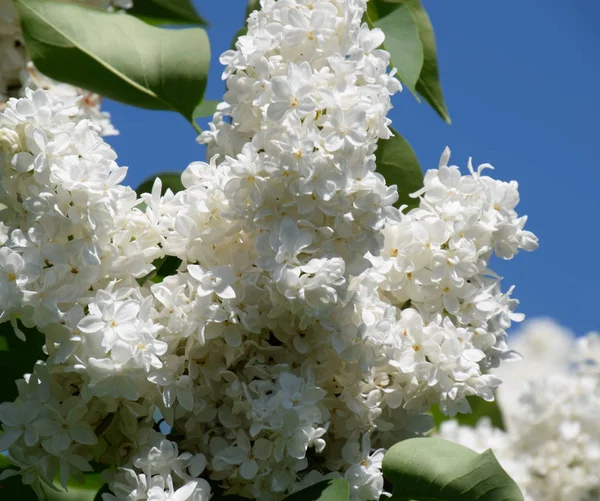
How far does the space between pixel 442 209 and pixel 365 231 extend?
233 mm

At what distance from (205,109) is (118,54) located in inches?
9.7

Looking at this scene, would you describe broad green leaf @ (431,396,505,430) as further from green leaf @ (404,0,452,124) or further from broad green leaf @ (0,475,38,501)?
broad green leaf @ (0,475,38,501)

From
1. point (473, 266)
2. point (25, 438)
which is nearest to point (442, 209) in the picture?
point (473, 266)

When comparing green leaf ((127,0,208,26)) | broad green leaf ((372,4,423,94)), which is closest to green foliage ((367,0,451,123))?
broad green leaf ((372,4,423,94))

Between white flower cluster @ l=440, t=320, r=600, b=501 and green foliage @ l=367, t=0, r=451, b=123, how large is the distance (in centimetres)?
147

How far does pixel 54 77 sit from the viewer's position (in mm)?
1754

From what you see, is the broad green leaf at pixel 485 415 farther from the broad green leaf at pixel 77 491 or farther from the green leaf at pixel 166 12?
the green leaf at pixel 166 12

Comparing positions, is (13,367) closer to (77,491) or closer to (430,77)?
(77,491)

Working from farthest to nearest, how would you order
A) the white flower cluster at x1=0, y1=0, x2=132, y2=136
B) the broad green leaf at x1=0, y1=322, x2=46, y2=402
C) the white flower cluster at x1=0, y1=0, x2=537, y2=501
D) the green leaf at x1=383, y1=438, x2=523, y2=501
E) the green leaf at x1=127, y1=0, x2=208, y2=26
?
the green leaf at x1=127, y1=0, x2=208, y2=26 → the white flower cluster at x1=0, y1=0, x2=132, y2=136 → the broad green leaf at x1=0, y1=322, x2=46, y2=402 → the green leaf at x1=383, y1=438, x2=523, y2=501 → the white flower cluster at x1=0, y1=0, x2=537, y2=501

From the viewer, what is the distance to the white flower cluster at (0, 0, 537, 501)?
1.22 metres

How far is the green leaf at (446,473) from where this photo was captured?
1375 millimetres

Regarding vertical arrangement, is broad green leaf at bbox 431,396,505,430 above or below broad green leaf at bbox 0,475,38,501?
above

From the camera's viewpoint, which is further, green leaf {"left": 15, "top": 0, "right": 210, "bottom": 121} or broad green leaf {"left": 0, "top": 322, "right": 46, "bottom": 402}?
green leaf {"left": 15, "top": 0, "right": 210, "bottom": 121}

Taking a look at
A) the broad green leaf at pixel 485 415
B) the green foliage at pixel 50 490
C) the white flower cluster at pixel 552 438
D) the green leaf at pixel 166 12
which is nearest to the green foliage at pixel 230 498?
the green foliage at pixel 50 490
